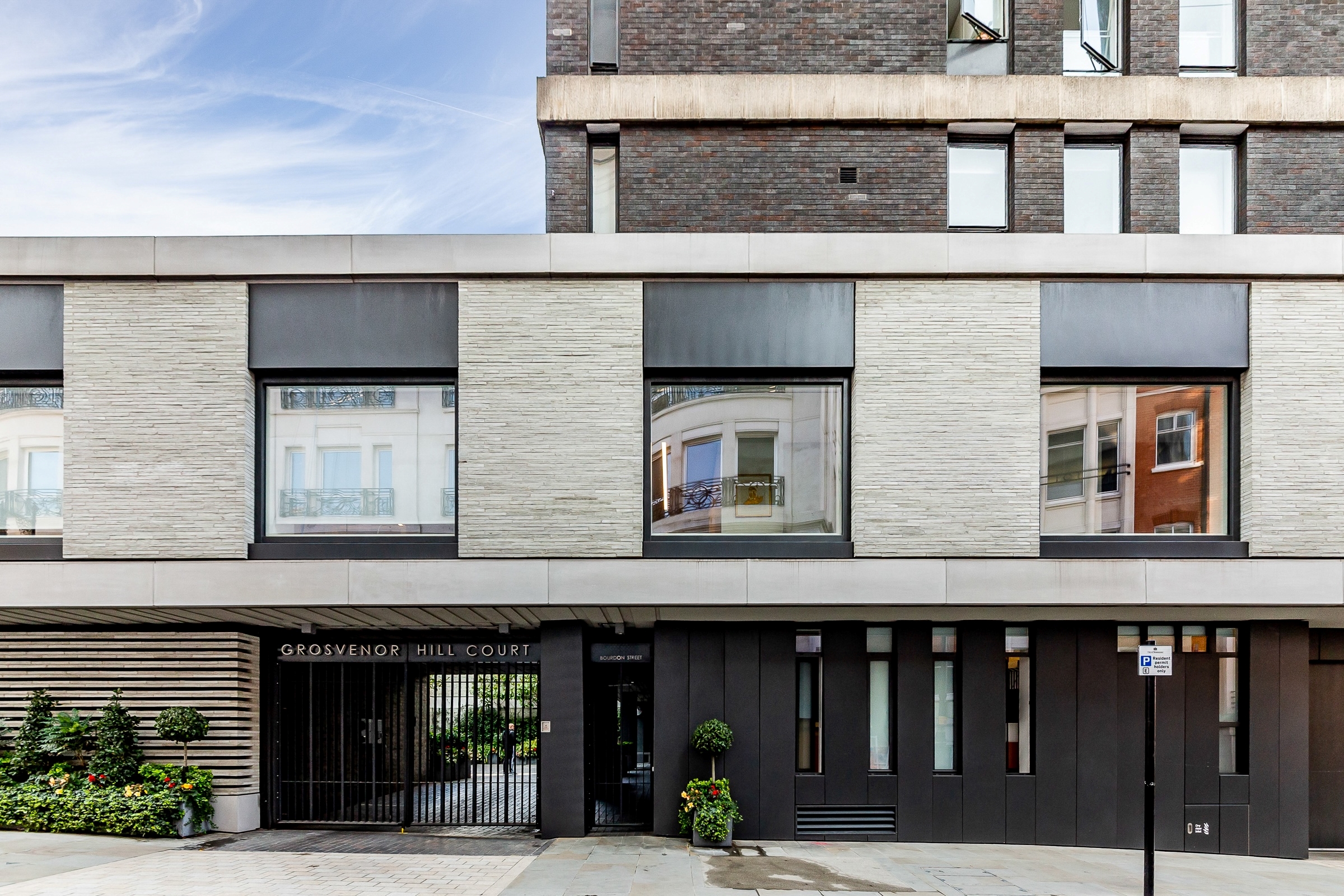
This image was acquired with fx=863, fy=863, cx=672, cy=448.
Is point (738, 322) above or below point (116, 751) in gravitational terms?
above

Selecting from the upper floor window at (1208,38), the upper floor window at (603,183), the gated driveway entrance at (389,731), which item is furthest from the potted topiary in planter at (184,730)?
the upper floor window at (1208,38)

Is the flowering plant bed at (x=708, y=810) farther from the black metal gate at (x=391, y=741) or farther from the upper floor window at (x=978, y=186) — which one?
the upper floor window at (x=978, y=186)

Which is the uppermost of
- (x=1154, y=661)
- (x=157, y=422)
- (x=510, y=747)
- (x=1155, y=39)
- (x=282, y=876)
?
(x=1155, y=39)

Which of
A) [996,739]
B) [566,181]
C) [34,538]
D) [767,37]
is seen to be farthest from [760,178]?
[34,538]

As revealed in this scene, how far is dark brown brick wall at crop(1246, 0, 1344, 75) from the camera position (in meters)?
12.7

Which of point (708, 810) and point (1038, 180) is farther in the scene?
point (1038, 180)

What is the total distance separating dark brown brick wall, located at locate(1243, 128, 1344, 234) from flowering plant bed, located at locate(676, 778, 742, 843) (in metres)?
11.1

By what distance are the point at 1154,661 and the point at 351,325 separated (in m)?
11.0

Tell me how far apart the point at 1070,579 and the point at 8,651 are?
1535cm

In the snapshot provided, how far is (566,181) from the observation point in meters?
12.8

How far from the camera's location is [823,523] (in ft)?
39.7

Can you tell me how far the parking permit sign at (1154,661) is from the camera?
31.9 feet

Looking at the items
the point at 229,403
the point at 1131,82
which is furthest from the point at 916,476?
the point at 229,403

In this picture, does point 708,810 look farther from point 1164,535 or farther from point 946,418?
point 1164,535
